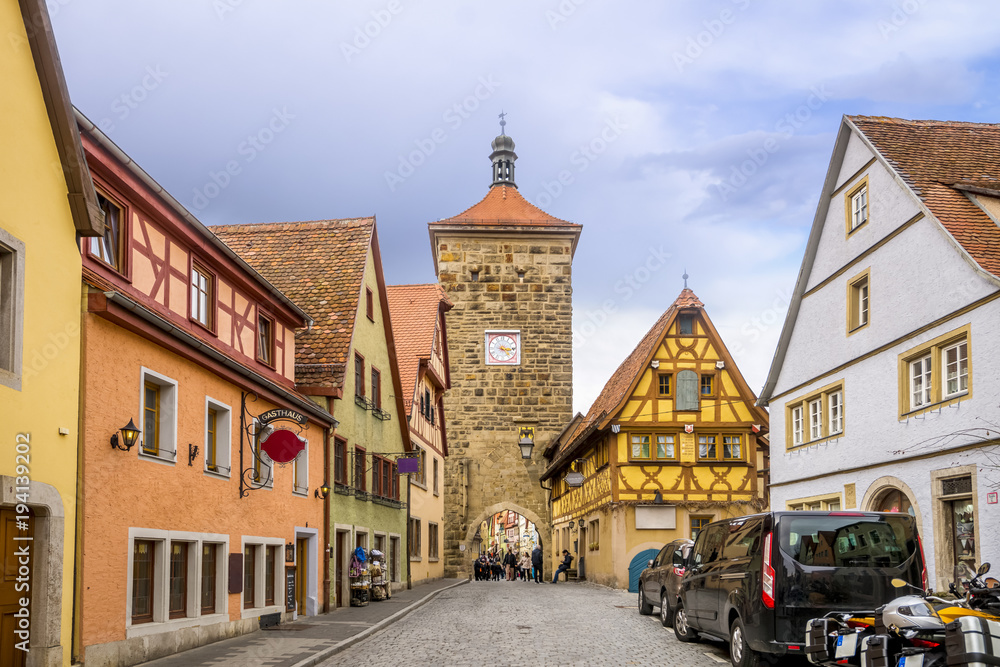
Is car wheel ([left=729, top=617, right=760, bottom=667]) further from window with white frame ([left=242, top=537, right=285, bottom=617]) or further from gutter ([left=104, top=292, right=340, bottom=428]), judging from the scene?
window with white frame ([left=242, top=537, right=285, bottom=617])

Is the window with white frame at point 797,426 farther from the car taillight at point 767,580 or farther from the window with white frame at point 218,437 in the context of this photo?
the window with white frame at point 218,437

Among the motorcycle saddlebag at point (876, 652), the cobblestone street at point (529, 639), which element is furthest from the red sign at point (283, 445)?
the motorcycle saddlebag at point (876, 652)

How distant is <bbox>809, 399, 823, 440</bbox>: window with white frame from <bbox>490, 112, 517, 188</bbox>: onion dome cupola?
29.8 m

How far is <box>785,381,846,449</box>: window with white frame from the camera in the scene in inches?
784

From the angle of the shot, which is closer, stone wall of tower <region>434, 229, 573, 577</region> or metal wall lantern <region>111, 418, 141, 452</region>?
metal wall lantern <region>111, 418, 141, 452</region>

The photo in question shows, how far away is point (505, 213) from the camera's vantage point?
153ft

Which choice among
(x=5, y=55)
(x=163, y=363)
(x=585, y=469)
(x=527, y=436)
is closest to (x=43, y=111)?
(x=5, y=55)

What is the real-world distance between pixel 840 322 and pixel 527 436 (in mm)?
23747

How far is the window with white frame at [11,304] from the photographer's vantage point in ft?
31.4

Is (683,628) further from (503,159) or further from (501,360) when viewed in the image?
(503,159)

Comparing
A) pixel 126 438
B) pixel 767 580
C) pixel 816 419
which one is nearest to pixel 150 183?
pixel 126 438

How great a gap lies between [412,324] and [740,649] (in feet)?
79.3

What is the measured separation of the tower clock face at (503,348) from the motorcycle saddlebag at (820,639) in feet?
111

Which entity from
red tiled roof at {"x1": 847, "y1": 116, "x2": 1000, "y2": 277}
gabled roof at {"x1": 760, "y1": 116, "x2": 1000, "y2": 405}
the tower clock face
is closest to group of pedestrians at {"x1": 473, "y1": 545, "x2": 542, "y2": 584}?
the tower clock face
